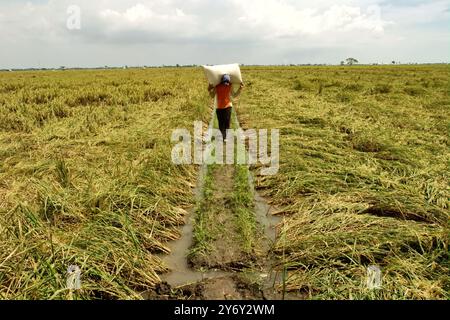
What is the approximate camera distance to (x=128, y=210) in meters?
3.80

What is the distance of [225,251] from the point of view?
10.7ft

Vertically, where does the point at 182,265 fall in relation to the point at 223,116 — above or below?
below

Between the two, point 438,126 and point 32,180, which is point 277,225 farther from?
point 438,126

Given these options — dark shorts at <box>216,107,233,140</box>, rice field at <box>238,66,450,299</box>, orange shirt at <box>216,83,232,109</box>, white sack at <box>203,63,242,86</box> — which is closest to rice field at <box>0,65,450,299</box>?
rice field at <box>238,66,450,299</box>

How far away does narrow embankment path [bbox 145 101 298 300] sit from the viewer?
2734 millimetres

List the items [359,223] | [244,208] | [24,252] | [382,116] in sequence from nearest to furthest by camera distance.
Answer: [24,252]
[359,223]
[244,208]
[382,116]

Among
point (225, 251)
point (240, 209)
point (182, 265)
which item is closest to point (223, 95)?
point (240, 209)

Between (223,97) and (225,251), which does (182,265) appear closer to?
(225,251)

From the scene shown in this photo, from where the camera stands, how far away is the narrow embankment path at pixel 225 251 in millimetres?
2734

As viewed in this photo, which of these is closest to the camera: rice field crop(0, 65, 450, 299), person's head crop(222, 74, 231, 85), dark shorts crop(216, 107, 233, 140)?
rice field crop(0, 65, 450, 299)

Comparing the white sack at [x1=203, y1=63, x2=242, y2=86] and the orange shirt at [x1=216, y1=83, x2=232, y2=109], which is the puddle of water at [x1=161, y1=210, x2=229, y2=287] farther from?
the white sack at [x1=203, y1=63, x2=242, y2=86]

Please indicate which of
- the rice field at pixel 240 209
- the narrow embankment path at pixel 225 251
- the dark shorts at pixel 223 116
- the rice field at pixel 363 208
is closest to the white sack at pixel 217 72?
the dark shorts at pixel 223 116
